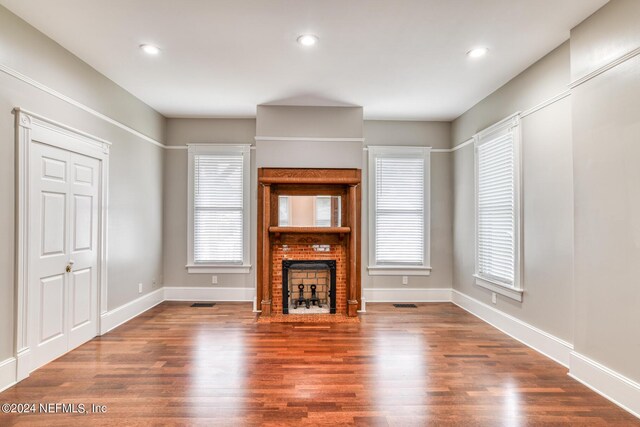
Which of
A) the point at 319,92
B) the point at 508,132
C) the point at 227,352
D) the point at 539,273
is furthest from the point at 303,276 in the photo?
the point at 508,132

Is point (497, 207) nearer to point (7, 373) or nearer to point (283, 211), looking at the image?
point (283, 211)

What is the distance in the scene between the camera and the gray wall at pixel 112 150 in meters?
2.78

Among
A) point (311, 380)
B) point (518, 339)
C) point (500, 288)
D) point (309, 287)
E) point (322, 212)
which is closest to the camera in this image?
point (311, 380)

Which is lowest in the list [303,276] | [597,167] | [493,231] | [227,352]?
[227,352]

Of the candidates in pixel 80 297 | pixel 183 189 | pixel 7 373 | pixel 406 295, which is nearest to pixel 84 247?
pixel 80 297

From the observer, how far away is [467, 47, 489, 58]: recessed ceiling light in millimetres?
3367

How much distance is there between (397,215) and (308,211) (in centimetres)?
164

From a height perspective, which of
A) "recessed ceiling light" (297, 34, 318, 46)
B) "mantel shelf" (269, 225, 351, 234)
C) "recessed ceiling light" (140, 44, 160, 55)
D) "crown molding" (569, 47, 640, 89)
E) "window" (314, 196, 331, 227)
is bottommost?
"mantel shelf" (269, 225, 351, 234)

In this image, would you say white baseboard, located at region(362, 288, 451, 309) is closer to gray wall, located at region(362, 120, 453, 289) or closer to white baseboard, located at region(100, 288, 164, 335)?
gray wall, located at region(362, 120, 453, 289)

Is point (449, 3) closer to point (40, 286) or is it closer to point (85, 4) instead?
point (85, 4)

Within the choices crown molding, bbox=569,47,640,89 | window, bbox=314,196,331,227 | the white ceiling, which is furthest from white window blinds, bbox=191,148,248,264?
crown molding, bbox=569,47,640,89

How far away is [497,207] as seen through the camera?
4344 mm

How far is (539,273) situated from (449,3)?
8.84 ft

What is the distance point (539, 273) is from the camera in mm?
3566
